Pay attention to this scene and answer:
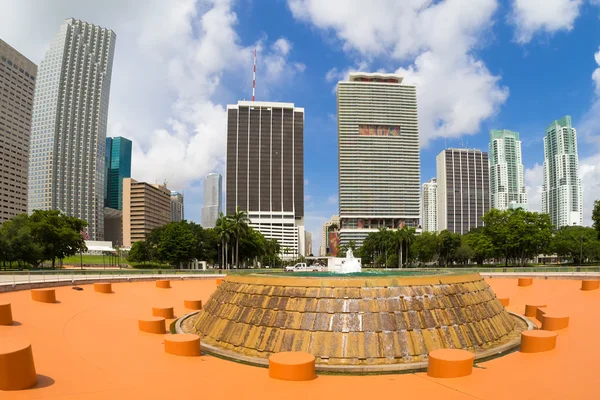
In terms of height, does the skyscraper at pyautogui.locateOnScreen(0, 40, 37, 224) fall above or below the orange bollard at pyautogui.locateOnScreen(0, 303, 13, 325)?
above

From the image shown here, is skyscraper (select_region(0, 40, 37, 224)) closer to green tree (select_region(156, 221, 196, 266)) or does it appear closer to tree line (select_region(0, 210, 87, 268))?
tree line (select_region(0, 210, 87, 268))

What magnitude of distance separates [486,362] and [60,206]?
211 m

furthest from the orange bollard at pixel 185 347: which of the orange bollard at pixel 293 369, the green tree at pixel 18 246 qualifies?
the green tree at pixel 18 246

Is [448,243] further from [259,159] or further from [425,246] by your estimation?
[259,159]

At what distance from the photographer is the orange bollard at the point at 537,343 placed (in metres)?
13.6

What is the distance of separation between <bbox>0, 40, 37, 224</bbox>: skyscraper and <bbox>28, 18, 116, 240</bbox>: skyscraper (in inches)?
1344

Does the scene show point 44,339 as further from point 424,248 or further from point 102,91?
point 102,91

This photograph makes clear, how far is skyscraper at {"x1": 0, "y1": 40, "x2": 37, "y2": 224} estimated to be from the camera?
13900cm

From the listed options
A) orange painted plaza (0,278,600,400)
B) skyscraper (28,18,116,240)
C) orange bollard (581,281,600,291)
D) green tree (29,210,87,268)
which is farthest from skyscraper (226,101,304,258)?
orange painted plaza (0,278,600,400)

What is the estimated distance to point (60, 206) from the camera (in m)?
186

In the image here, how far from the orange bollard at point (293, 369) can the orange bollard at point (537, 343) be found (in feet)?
26.5

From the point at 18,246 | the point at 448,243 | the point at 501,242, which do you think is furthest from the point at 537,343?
the point at 448,243

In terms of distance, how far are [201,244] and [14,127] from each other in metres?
116

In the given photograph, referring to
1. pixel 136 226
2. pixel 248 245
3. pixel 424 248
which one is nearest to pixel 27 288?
pixel 248 245
